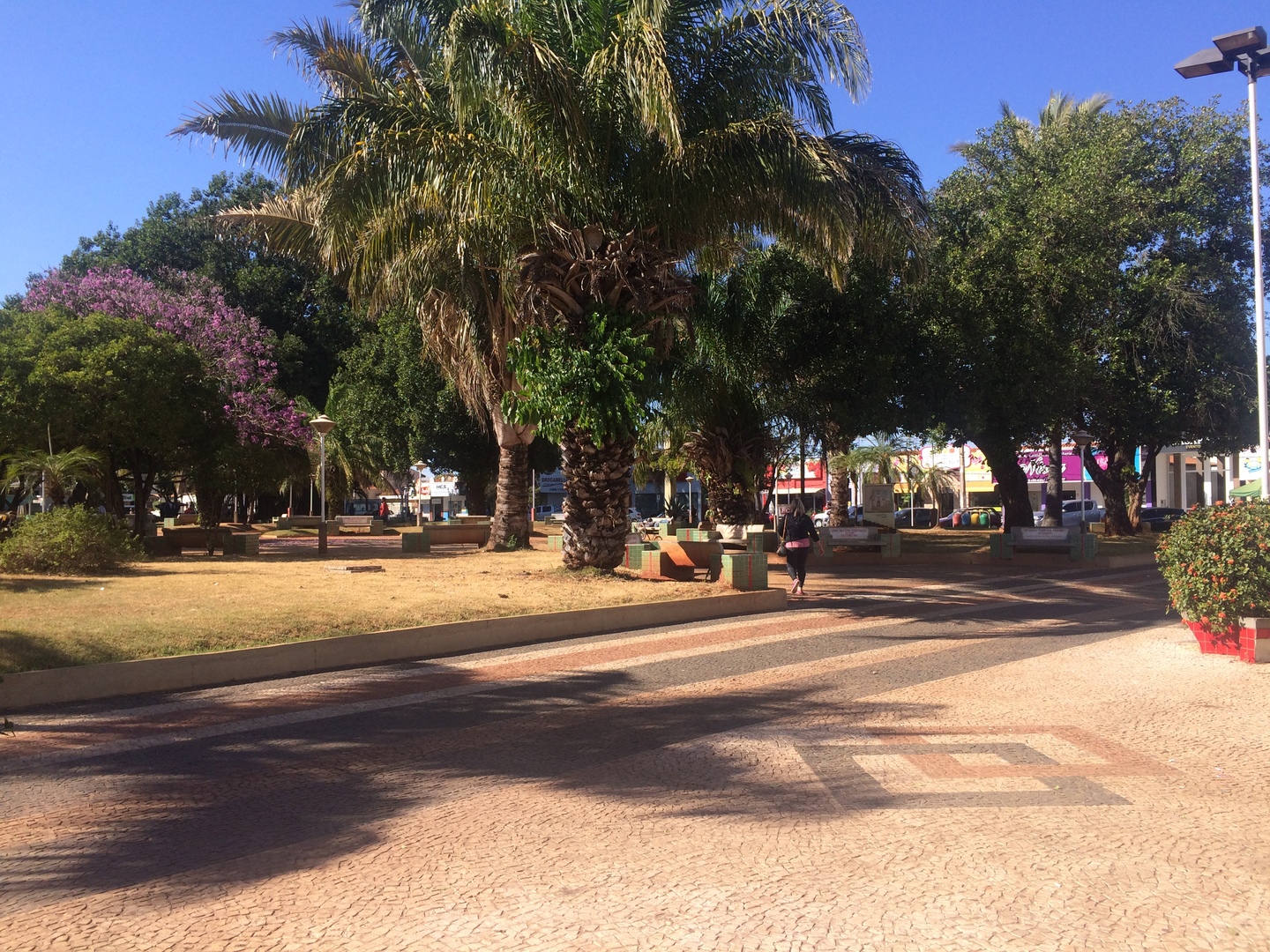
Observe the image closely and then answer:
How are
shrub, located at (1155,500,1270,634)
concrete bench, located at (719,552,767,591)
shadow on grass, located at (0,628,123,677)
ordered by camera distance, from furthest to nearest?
concrete bench, located at (719,552,767,591) < shrub, located at (1155,500,1270,634) < shadow on grass, located at (0,628,123,677)

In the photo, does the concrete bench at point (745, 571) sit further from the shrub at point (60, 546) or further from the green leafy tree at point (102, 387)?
the green leafy tree at point (102, 387)

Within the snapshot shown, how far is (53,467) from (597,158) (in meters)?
10.9

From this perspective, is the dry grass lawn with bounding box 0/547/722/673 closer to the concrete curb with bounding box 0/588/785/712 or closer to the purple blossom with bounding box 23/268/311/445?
the concrete curb with bounding box 0/588/785/712

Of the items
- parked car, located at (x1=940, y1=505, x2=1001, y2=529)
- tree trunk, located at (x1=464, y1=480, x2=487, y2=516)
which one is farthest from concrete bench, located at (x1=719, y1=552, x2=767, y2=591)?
parked car, located at (x1=940, y1=505, x2=1001, y2=529)

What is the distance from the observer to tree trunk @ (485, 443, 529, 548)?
23.8 m

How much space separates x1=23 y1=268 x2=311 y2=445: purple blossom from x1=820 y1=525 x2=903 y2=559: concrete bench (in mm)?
14674

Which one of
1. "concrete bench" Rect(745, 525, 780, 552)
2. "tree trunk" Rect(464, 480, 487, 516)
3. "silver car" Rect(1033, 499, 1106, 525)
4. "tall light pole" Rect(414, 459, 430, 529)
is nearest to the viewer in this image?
"concrete bench" Rect(745, 525, 780, 552)

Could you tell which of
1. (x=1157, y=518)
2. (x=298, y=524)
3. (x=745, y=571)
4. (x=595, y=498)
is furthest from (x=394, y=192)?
(x=1157, y=518)

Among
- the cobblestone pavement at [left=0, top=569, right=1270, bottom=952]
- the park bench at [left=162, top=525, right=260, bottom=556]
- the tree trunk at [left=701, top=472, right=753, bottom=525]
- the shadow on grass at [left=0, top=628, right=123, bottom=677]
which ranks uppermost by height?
the tree trunk at [left=701, top=472, right=753, bottom=525]

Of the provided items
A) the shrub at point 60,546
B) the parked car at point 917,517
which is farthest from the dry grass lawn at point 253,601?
the parked car at point 917,517

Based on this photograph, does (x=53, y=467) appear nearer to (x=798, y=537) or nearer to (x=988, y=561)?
(x=798, y=537)

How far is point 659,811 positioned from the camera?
5.69 metres

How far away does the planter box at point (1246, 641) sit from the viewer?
9.88m

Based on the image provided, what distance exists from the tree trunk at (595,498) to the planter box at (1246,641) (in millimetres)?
8678
